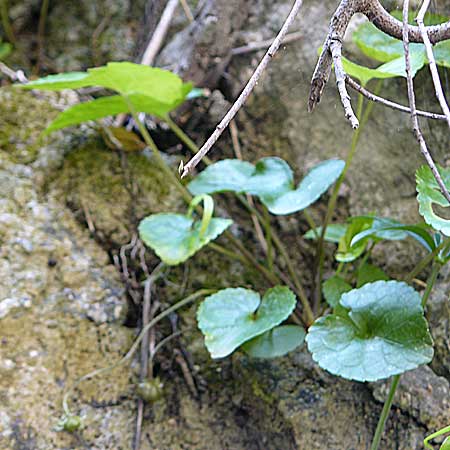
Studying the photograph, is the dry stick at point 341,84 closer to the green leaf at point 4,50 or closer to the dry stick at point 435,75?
the dry stick at point 435,75

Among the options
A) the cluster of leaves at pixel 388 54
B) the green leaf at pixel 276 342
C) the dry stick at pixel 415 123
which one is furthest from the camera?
the green leaf at pixel 276 342

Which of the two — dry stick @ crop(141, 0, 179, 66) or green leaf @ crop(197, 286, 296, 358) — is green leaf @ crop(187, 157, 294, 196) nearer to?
green leaf @ crop(197, 286, 296, 358)

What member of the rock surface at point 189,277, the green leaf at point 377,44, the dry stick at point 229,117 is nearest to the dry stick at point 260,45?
the rock surface at point 189,277

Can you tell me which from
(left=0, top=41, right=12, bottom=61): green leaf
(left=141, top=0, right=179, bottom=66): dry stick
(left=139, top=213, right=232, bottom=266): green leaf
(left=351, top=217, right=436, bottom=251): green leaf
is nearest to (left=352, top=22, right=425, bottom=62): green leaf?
(left=351, top=217, right=436, bottom=251): green leaf

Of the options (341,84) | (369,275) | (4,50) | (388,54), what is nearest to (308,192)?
(369,275)

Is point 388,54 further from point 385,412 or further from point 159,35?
point 159,35

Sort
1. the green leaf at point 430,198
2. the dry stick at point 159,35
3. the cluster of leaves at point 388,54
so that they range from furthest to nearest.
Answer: the dry stick at point 159,35, the cluster of leaves at point 388,54, the green leaf at point 430,198

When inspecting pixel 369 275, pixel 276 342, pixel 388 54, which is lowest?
pixel 276 342
